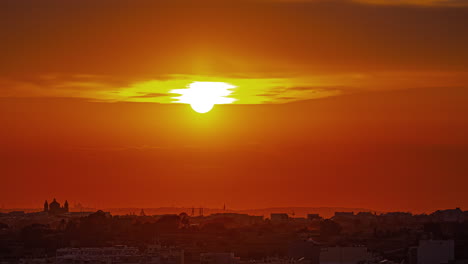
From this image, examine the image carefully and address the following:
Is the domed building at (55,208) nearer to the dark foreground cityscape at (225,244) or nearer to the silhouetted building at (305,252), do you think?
the dark foreground cityscape at (225,244)

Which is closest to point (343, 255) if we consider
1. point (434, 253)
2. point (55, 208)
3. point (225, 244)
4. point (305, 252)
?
point (305, 252)

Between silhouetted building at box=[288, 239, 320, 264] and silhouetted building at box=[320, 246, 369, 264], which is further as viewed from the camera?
silhouetted building at box=[288, 239, 320, 264]

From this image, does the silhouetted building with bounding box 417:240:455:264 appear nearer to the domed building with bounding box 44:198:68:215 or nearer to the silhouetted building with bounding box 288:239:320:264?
the silhouetted building with bounding box 288:239:320:264

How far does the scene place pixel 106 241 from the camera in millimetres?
104562

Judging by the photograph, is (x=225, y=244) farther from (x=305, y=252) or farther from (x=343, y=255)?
(x=343, y=255)

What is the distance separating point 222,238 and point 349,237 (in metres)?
→ 13.0

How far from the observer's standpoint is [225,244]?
105m

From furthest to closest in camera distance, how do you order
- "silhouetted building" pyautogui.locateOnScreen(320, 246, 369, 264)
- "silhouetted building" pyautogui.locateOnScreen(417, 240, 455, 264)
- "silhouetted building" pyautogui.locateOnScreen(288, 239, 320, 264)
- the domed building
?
the domed building → "silhouetted building" pyautogui.locateOnScreen(417, 240, 455, 264) → "silhouetted building" pyautogui.locateOnScreen(288, 239, 320, 264) → "silhouetted building" pyautogui.locateOnScreen(320, 246, 369, 264)

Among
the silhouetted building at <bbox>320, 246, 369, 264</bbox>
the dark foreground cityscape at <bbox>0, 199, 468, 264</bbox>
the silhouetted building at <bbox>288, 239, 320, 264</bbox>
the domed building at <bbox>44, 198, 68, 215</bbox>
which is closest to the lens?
the silhouetted building at <bbox>320, 246, 369, 264</bbox>

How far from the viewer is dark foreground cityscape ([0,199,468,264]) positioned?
71481 millimetres

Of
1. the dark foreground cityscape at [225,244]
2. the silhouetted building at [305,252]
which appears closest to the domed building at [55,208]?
the dark foreground cityscape at [225,244]

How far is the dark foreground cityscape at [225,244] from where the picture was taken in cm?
7148

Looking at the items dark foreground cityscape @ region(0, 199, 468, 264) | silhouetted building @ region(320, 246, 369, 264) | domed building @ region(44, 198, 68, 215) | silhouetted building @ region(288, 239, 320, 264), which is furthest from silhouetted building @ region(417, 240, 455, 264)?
domed building @ region(44, 198, 68, 215)

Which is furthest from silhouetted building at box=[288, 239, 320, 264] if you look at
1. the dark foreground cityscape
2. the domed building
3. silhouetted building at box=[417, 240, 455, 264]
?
the domed building
